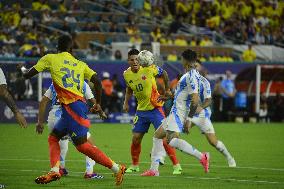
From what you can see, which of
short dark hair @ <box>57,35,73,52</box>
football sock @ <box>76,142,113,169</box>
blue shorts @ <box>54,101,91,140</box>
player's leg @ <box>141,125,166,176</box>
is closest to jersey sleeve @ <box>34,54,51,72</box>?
short dark hair @ <box>57,35,73,52</box>

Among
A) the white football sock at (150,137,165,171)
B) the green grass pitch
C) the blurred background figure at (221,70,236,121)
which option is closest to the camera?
the green grass pitch

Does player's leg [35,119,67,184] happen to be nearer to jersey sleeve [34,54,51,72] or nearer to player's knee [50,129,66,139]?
player's knee [50,129,66,139]

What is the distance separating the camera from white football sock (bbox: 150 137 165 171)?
15492mm

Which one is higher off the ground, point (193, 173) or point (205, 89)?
point (205, 89)

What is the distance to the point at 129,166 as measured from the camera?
17453 mm

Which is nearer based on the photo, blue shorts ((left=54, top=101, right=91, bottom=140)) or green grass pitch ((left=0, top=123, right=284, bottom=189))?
blue shorts ((left=54, top=101, right=91, bottom=140))

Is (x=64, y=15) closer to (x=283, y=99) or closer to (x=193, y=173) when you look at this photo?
(x=283, y=99)

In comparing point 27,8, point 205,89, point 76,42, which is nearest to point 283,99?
point 76,42

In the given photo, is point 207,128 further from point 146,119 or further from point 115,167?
point 115,167

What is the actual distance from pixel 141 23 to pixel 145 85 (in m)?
24.1

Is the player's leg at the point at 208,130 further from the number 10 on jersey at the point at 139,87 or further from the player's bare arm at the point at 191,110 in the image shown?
the player's bare arm at the point at 191,110

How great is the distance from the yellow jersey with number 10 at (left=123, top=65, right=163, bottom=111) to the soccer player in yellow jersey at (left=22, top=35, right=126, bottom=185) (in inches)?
131

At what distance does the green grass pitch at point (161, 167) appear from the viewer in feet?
46.0

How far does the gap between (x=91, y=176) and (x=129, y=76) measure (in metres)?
2.59
